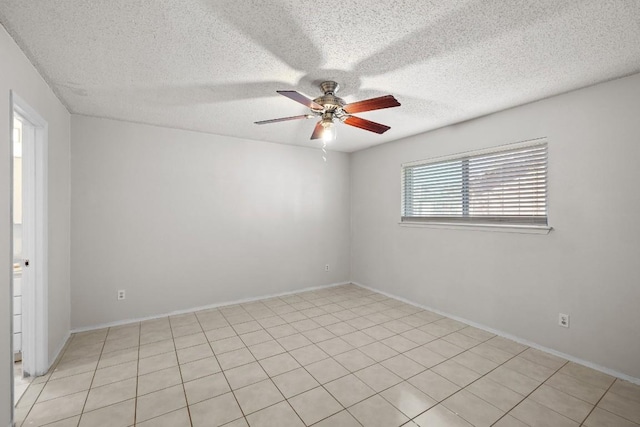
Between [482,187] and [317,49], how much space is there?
2.48m

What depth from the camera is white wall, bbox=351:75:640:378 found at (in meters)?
2.23

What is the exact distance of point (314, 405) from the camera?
193 centimetres

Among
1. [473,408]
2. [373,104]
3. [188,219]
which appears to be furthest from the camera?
[188,219]

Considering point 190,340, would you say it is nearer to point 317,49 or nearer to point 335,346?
point 335,346

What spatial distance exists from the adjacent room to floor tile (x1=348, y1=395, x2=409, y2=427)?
19 mm

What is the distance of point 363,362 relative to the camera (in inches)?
97.5

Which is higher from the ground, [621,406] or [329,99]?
[329,99]

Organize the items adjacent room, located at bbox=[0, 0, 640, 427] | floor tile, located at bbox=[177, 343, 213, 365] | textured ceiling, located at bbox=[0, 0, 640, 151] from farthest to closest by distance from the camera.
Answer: floor tile, located at bbox=[177, 343, 213, 365] → adjacent room, located at bbox=[0, 0, 640, 427] → textured ceiling, located at bbox=[0, 0, 640, 151]

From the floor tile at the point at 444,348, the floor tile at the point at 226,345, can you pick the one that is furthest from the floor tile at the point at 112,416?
the floor tile at the point at 444,348

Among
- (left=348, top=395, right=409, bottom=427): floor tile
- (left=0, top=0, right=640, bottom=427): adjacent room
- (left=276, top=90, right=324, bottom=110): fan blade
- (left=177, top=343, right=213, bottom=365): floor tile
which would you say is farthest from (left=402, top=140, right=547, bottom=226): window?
(left=177, top=343, right=213, bottom=365): floor tile

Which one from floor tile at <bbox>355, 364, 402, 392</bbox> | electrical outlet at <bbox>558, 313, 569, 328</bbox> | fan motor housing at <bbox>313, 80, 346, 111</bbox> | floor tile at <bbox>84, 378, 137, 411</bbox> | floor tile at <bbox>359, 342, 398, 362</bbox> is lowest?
floor tile at <bbox>355, 364, 402, 392</bbox>

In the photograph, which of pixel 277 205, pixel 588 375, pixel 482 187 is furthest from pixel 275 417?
pixel 482 187

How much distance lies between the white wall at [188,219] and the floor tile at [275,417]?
7.40ft

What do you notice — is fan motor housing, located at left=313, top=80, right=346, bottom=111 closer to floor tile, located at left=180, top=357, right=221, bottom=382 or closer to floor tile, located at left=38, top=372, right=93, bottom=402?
floor tile, located at left=180, top=357, right=221, bottom=382
